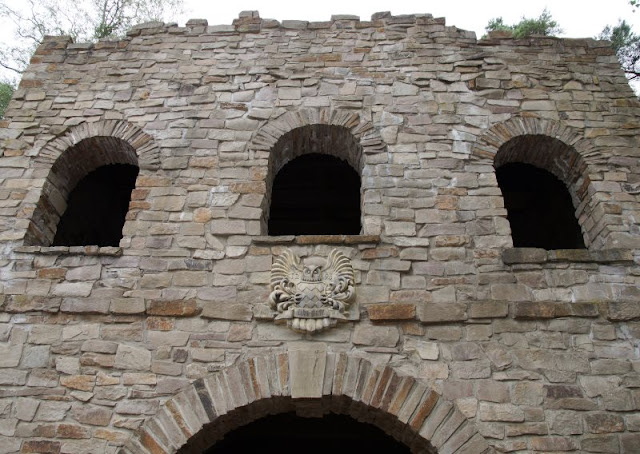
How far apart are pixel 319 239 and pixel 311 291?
50cm

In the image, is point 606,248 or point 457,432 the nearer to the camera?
point 457,432

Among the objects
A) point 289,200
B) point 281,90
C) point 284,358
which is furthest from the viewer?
point 289,200

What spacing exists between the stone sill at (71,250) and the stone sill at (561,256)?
128 inches

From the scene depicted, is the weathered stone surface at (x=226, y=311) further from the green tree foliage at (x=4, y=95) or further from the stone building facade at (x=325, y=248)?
the green tree foliage at (x=4, y=95)

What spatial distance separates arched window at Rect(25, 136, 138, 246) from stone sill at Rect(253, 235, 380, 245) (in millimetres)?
1831

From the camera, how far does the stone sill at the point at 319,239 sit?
4.40 meters

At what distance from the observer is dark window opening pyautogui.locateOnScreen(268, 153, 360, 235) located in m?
6.77

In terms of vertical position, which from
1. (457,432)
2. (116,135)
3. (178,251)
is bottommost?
(457,432)

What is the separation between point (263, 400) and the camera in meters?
3.81

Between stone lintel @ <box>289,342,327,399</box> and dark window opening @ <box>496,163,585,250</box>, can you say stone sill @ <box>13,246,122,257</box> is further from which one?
dark window opening @ <box>496,163,585,250</box>

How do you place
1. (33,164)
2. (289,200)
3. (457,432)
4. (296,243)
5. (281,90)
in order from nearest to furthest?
(457,432) → (296,243) → (33,164) → (281,90) → (289,200)

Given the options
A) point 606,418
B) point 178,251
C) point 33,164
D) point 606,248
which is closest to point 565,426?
point 606,418

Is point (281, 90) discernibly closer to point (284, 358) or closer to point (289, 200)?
point (289, 200)

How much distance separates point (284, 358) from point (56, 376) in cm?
172
